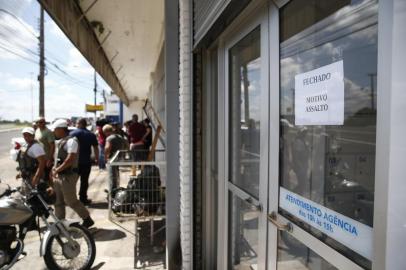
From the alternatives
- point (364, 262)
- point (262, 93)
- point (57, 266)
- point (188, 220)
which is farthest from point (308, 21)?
point (57, 266)

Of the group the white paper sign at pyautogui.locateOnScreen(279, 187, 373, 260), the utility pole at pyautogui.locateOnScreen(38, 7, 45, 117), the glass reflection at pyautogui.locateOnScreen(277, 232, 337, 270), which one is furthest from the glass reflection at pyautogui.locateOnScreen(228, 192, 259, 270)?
the utility pole at pyautogui.locateOnScreen(38, 7, 45, 117)

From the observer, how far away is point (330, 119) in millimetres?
1272

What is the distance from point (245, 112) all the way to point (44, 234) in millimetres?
2756

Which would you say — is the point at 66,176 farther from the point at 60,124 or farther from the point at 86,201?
the point at 86,201

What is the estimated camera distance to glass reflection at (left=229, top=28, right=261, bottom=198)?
2.04m

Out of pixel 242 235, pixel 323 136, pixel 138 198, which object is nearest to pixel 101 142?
pixel 138 198

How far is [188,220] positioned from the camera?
3.25 meters

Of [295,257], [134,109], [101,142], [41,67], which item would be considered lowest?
[295,257]

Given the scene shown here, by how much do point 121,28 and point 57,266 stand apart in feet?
14.7

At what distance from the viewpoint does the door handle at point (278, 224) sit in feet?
5.19

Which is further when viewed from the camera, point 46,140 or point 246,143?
point 46,140

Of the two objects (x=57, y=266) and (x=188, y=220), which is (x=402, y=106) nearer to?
(x=188, y=220)

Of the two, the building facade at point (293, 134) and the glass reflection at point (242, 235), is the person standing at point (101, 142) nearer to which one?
the building facade at point (293, 134)

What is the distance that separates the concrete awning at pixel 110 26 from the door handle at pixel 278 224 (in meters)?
3.42
